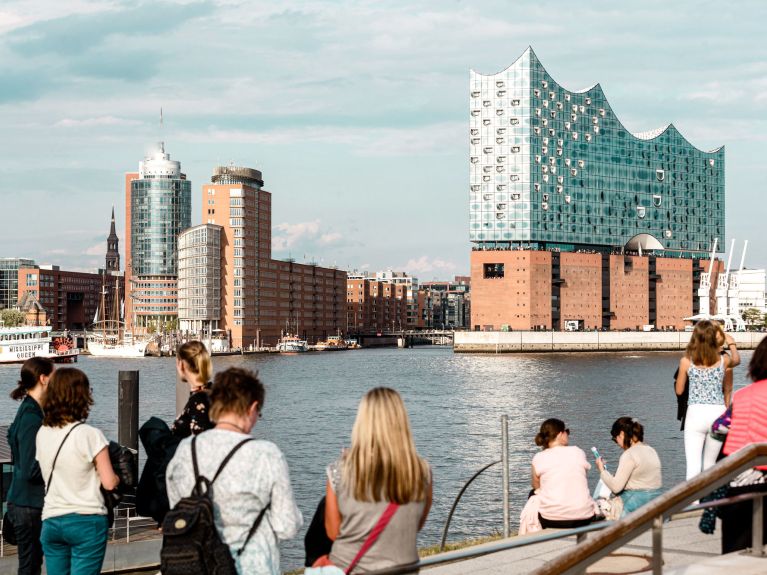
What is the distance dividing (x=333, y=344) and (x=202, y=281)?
127 ft

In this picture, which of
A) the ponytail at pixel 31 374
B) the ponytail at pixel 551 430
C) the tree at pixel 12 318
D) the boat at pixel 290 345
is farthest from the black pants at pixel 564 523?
the tree at pixel 12 318

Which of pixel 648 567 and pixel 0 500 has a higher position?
pixel 648 567

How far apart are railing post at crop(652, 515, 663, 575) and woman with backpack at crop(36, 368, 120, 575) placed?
10.3ft

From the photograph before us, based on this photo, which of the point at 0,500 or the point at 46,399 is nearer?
the point at 46,399

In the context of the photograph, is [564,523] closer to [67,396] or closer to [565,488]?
[565,488]

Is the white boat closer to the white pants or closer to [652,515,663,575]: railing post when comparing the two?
the white pants

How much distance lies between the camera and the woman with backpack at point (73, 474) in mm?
5902

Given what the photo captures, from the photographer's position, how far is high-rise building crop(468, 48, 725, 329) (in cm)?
13250

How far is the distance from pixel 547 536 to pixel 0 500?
10.2 m

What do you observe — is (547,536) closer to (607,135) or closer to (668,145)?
(607,135)

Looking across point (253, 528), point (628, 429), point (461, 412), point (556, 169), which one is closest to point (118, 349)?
point (556, 169)

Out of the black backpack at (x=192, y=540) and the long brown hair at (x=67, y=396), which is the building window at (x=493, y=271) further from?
the black backpack at (x=192, y=540)

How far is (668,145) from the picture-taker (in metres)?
150

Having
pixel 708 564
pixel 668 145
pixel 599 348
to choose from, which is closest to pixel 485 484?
pixel 708 564
